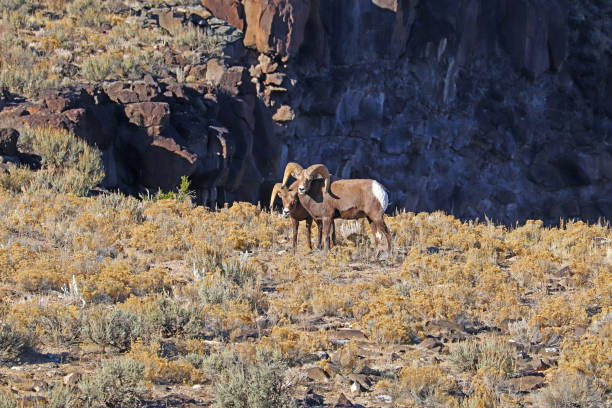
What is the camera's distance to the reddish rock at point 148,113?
1841 centimetres

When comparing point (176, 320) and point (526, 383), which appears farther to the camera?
point (176, 320)

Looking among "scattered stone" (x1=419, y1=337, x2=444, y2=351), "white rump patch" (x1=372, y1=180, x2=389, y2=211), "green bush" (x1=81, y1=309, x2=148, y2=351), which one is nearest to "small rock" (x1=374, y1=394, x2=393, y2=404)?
"scattered stone" (x1=419, y1=337, x2=444, y2=351)

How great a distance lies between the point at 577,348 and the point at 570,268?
3.39 m

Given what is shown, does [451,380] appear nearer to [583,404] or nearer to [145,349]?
[583,404]

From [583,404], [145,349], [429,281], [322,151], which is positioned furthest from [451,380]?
[322,151]

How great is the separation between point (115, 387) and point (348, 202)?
217 inches

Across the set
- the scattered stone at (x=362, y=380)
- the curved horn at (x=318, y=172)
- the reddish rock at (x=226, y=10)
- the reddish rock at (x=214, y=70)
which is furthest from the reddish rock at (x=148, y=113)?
the scattered stone at (x=362, y=380)

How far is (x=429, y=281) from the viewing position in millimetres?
8914

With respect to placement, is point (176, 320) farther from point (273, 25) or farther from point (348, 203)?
point (273, 25)

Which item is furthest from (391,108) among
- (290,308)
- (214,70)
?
(290,308)

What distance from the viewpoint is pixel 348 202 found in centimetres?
1020

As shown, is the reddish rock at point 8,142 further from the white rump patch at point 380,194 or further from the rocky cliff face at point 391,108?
the white rump patch at point 380,194

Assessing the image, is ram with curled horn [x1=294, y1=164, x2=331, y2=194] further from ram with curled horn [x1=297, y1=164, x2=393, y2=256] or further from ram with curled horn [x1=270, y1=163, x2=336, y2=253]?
ram with curled horn [x1=270, y1=163, x2=336, y2=253]

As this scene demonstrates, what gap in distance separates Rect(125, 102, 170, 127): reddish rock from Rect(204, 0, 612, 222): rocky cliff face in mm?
9345
